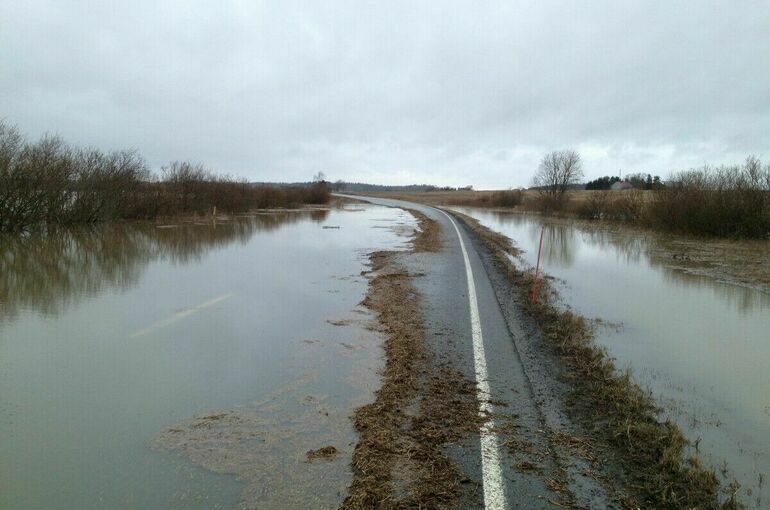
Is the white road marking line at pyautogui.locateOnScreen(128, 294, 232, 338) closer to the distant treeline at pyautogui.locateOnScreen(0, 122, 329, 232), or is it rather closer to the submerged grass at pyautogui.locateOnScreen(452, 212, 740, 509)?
the submerged grass at pyautogui.locateOnScreen(452, 212, 740, 509)

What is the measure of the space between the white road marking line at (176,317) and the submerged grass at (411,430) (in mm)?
3898

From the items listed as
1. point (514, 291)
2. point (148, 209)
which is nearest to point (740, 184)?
point (514, 291)

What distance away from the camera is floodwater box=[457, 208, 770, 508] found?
5074 mm

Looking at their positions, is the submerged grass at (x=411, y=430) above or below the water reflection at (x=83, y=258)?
below

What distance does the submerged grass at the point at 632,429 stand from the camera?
13.1 ft

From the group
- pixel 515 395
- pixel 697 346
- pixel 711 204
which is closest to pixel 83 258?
pixel 515 395

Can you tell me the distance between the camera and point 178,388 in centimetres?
618

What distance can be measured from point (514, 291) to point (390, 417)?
8282 mm

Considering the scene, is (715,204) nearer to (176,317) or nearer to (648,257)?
(648,257)

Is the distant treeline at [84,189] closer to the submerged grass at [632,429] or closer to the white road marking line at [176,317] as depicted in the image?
the white road marking line at [176,317]

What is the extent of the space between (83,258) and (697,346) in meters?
17.9

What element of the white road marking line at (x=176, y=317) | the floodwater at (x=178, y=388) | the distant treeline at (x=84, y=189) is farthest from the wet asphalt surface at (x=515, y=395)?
the distant treeline at (x=84, y=189)

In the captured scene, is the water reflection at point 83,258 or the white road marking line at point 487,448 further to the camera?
the water reflection at point 83,258

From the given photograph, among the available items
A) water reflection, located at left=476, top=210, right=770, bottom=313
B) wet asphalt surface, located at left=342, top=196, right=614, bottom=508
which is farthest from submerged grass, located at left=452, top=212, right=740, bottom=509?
water reflection, located at left=476, top=210, right=770, bottom=313
